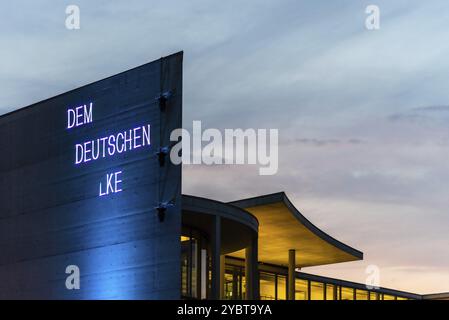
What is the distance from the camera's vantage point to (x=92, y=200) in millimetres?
49000

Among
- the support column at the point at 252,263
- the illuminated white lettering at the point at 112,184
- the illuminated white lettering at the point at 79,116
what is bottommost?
the support column at the point at 252,263

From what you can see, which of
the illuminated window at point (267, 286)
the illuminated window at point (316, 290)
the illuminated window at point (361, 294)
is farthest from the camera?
the illuminated window at point (361, 294)

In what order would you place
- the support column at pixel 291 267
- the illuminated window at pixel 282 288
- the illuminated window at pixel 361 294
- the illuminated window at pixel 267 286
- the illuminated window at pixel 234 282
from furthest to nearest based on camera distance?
the illuminated window at pixel 361 294 → the illuminated window at pixel 282 288 → the illuminated window at pixel 267 286 → the support column at pixel 291 267 → the illuminated window at pixel 234 282

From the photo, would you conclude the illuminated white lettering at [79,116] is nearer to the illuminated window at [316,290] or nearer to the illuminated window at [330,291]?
the illuminated window at [316,290]

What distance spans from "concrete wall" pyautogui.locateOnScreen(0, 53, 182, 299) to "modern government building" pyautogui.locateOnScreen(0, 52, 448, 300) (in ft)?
0.18

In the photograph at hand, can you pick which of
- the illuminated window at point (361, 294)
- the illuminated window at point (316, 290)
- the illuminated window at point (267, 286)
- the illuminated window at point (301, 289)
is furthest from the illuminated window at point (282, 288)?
the illuminated window at point (361, 294)

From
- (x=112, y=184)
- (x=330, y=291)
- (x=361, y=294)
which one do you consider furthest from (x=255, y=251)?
(x=361, y=294)

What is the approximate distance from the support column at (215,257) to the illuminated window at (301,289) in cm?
3229

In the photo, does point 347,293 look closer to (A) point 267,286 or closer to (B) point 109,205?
(A) point 267,286

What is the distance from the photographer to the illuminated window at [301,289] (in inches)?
3246

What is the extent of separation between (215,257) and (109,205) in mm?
6003
